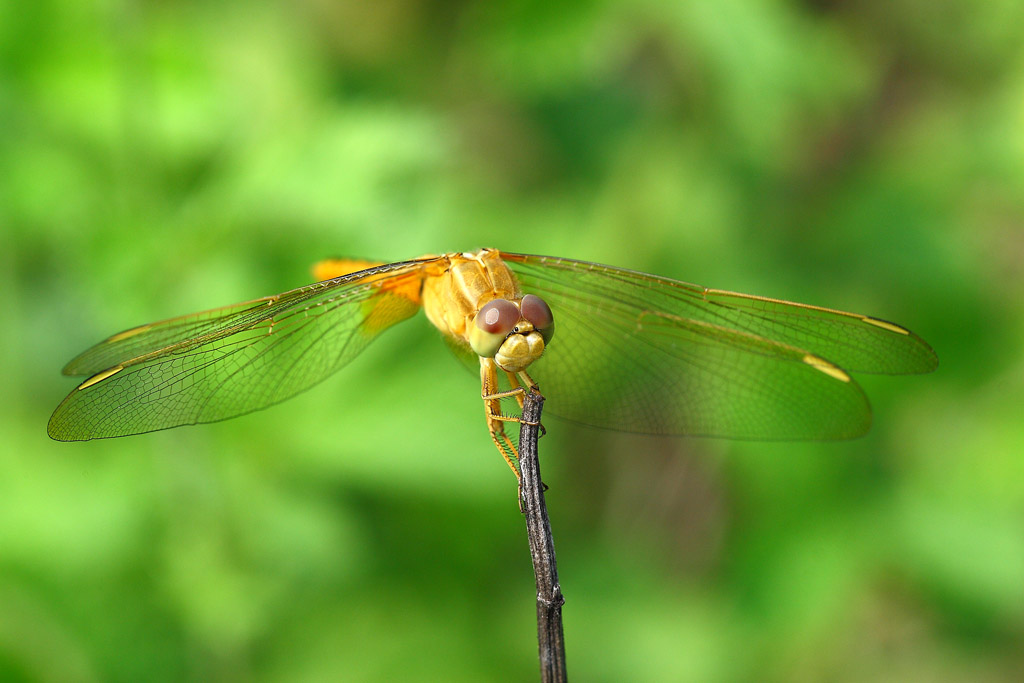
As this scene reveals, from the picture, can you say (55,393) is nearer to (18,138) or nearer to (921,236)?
(18,138)

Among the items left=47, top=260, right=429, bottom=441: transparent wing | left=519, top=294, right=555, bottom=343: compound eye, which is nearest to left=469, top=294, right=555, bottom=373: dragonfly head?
left=519, top=294, right=555, bottom=343: compound eye

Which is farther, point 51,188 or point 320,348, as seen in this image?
point 51,188

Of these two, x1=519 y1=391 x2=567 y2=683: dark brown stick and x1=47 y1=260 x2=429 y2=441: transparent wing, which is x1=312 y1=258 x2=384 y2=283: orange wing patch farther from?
x1=519 y1=391 x2=567 y2=683: dark brown stick

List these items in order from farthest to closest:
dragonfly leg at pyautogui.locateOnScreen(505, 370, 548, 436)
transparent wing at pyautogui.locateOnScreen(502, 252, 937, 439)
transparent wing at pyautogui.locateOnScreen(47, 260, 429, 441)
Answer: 1. transparent wing at pyautogui.locateOnScreen(502, 252, 937, 439)
2. transparent wing at pyautogui.locateOnScreen(47, 260, 429, 441)
3. dragonfly leg at pyautogui.locateOnScreen(505, 370, 548, 436)

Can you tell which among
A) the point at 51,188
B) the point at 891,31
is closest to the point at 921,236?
the point at 891,31

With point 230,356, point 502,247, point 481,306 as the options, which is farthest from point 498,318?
point 502,247

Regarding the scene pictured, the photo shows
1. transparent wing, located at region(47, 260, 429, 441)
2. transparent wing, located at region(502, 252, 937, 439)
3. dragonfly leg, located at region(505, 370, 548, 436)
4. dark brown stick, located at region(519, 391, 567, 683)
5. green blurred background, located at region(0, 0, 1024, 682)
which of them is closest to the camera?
dark brown stick, located at region(519, 391, 567, 683)

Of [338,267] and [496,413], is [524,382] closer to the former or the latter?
[496,413]
